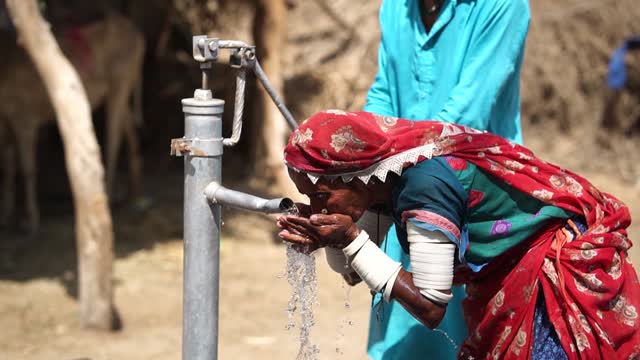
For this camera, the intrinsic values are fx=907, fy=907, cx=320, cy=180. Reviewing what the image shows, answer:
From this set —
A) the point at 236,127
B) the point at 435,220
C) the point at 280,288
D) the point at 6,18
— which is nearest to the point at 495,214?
the point at 435,220

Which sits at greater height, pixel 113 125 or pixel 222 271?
pixel 113 125

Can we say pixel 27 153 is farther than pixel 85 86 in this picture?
No

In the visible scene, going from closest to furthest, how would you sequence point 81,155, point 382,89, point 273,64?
point 382,89
point 81,155
point 273,64

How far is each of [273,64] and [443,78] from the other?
13.7 ft

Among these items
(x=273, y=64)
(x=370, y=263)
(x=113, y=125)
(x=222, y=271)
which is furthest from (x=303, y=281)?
(x=113, y=125)

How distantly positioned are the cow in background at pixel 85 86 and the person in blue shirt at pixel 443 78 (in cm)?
421

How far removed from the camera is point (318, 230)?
1955 millimetres

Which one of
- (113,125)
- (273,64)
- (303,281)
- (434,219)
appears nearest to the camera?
(434,219)

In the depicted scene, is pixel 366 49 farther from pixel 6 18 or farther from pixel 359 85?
pixel 6 18

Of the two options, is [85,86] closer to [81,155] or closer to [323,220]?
[81,155]

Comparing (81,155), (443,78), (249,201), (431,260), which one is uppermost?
(443,78)

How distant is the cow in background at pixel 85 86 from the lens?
657 cm

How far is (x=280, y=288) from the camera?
545cm

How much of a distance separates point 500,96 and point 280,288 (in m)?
2.90
